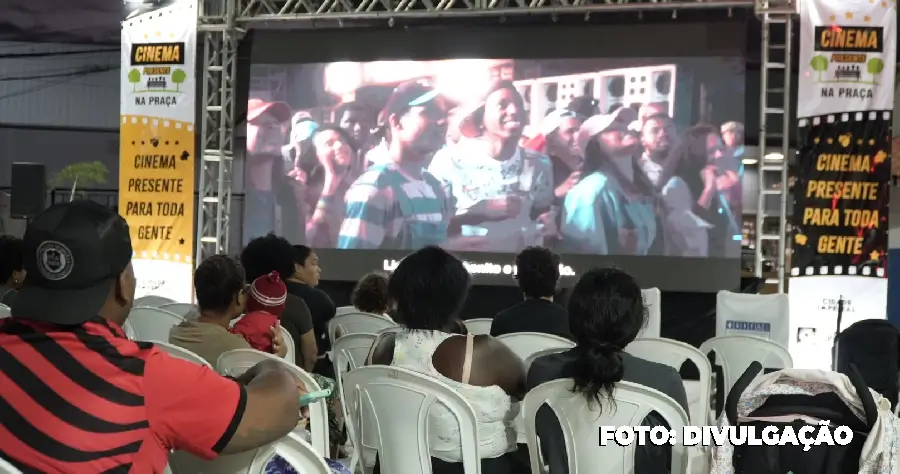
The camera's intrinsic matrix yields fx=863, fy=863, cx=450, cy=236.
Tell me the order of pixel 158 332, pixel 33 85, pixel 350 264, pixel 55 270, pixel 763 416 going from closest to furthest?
pixel 55 270, pixel 763 416, pixel 158 332, pixel 350 264, pixel 33 85

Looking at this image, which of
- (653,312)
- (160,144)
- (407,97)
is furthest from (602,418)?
(160,144)

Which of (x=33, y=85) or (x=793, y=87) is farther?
(x=33, y=85)

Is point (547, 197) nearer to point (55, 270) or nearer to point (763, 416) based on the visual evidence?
point (763, 416)

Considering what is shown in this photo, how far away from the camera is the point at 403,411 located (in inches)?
93.7

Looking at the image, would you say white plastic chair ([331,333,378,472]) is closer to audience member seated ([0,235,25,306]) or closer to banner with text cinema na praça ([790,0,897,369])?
audience member seated ([0,235,25,306])

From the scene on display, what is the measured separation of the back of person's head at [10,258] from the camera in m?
4.43

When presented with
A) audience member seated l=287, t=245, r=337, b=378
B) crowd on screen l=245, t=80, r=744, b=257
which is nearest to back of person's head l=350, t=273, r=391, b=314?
audience member seated l=287, t=245, r=337, b=378

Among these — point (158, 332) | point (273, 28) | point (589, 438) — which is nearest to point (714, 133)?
point (273, 28)

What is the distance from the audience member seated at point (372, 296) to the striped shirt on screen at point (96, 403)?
323 centimetres

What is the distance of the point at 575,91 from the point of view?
8.05 metres

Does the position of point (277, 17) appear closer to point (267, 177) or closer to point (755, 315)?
point (267, 177)

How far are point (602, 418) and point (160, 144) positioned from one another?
710 centimetres

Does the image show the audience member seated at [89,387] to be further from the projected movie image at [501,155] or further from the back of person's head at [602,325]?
the projected movie image at [501,155]

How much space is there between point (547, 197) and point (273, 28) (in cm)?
352
